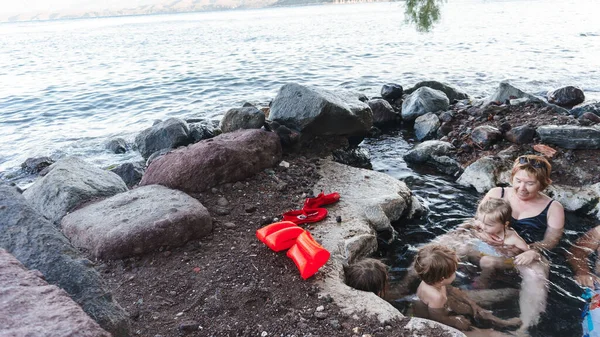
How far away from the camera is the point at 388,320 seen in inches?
152

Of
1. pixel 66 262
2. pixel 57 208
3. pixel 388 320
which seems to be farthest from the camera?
pixel 57 208

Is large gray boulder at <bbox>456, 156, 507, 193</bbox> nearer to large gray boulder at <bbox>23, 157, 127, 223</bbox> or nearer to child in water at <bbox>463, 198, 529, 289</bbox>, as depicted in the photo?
child in water at <bbox>463, 198, 529, 289</bbox>

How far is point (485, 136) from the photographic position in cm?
884

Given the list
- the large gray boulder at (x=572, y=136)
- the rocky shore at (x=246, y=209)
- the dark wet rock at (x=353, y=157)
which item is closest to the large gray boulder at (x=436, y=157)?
the rocky shore at (x=246, y=209)

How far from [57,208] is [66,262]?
11.3ft

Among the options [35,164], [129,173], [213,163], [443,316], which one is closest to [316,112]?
[213,163]

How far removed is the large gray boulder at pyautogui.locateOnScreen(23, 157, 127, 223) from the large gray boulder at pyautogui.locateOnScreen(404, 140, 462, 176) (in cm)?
565

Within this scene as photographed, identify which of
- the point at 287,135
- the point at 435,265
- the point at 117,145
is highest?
the point at 287,135

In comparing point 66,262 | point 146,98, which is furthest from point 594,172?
point 146,98

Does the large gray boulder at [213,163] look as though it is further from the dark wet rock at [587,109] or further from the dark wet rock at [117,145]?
the dark wet rock at [587,109]

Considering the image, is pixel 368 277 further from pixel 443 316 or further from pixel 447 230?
pixel 447 230

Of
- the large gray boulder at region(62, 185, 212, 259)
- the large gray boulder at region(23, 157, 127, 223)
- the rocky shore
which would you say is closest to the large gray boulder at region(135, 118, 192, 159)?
the rocky shore

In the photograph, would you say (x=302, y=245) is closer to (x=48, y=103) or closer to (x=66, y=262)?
(x=66, y=262)

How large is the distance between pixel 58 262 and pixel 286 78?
16.8 meters
